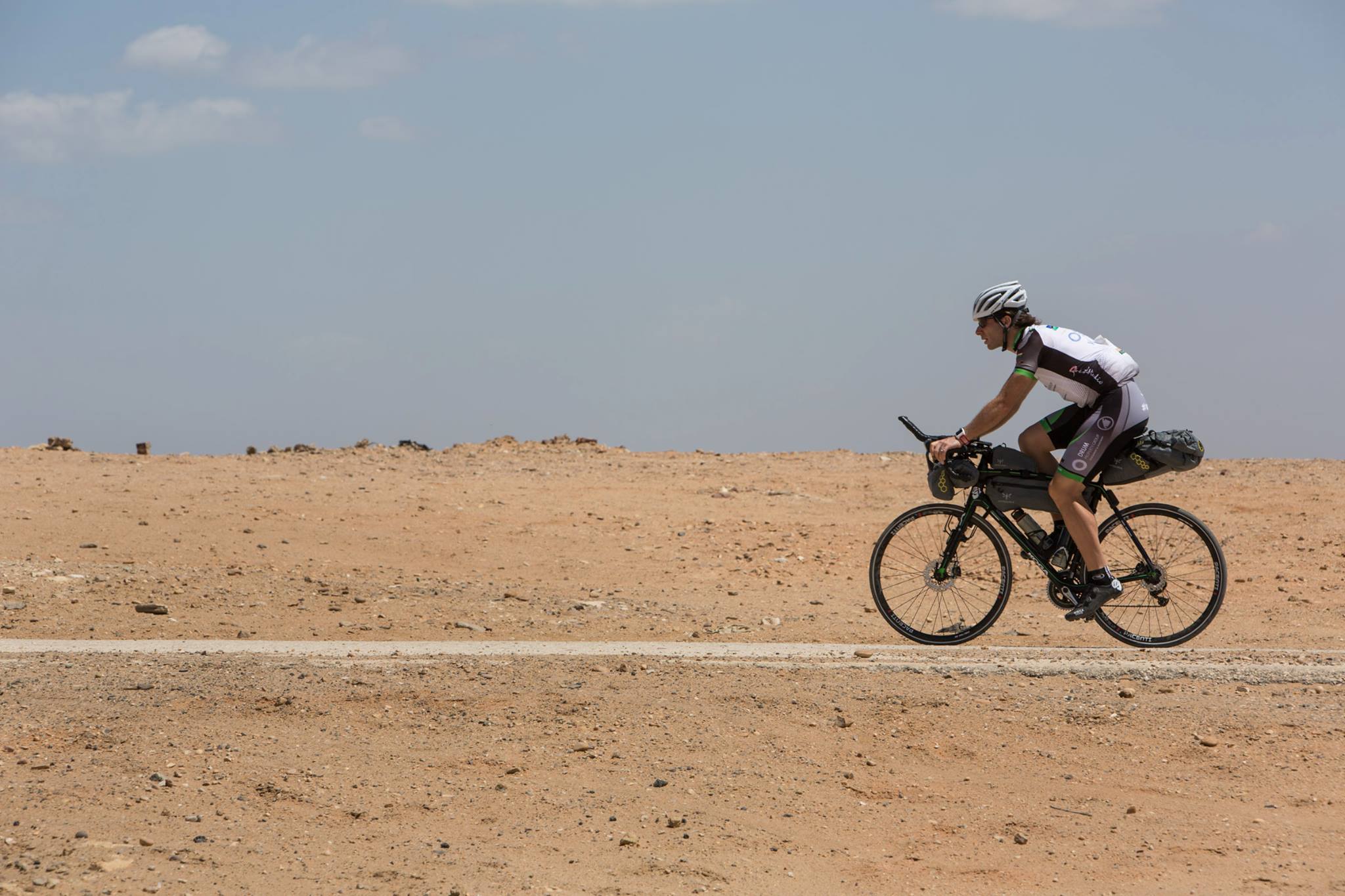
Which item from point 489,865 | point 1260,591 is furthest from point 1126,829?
point 1260,591

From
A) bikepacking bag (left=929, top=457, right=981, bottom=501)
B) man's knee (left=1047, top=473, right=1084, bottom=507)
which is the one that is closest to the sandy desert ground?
man's knee (left=1047, top=473, right=1084, bottom=507)

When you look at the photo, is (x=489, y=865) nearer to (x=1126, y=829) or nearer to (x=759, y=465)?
(x=1126, y=829)

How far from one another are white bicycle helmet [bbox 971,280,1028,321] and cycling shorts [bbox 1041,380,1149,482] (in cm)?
81

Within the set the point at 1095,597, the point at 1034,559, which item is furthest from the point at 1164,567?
the point at 1034,559

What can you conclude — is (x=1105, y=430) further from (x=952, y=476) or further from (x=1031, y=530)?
(x=952, y=476)

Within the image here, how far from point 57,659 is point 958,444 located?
6.03 meters

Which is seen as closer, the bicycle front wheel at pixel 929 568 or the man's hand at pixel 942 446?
the man's hand at pixel 942 446

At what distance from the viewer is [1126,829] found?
5.70m

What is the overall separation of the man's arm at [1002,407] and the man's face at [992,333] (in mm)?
256

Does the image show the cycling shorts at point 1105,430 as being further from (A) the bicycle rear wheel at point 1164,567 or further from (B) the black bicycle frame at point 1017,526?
(A) the bicycle rear wheel at point 1164,567

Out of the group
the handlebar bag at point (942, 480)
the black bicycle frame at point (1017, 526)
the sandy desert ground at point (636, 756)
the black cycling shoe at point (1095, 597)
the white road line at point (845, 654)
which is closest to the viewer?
the sandy desert ground at point (636, 756)

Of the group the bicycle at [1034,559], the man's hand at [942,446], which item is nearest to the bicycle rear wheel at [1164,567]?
the bicycle at [1034,559]

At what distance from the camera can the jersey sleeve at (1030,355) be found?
787cm

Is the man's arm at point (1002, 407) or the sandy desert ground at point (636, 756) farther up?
the man's arm at point (1002, 407)
